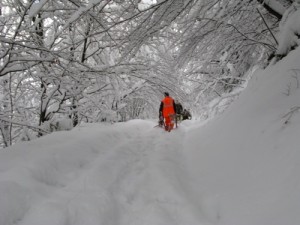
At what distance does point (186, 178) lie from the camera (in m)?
4.87

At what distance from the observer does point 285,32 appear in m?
5.01

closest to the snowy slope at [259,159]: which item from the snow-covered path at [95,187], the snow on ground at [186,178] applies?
the snow on ground at [186,178]

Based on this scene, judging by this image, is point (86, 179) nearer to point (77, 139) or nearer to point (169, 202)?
point (169, 202)

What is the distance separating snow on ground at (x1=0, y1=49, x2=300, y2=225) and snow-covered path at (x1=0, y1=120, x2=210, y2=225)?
12 mm

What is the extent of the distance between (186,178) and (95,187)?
1567 mm

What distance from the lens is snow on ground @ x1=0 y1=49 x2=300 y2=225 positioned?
9.82ft

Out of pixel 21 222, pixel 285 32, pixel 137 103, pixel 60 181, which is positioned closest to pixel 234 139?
pixel 285 32

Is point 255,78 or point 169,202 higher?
point 255,78

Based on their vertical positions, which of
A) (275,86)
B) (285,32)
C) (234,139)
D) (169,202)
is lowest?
(169,202)

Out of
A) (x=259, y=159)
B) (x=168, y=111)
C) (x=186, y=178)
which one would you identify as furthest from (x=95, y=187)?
(x=168, y=111)

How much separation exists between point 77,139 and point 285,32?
4.78 m

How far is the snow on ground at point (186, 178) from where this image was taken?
2.99 meters

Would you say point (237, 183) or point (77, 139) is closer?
point (237, 183)

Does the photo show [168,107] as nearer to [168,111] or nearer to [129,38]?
[168,111]
